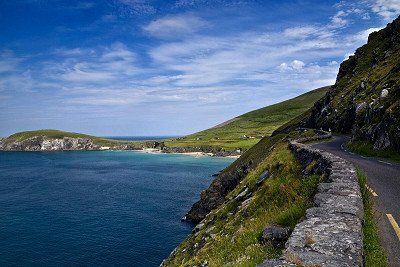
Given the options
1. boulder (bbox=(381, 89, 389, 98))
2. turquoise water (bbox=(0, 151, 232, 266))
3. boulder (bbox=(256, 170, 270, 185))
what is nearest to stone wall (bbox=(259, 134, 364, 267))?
boulder (bbox=(256, 170, 270, 185))

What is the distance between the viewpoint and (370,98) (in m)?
55.9

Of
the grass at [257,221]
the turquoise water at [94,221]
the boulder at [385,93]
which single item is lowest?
the turquoise water at [94,221]

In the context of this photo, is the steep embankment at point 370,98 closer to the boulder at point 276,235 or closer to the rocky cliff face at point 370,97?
the rocky cliff face at point 370,97

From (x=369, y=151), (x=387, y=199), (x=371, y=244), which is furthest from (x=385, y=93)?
(x=371, y=244)

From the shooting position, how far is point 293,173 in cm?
2786

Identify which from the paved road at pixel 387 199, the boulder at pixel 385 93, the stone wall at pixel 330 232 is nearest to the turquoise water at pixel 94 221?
the paved road at pixel 387 199

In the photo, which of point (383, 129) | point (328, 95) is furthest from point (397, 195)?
point (328, 95)

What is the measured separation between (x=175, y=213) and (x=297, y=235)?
6315 cm

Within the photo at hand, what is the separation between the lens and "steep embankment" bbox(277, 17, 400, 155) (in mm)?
40406

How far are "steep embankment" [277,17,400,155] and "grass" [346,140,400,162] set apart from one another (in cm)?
48

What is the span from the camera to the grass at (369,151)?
3597cm

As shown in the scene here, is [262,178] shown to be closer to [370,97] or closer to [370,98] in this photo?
[370,98]

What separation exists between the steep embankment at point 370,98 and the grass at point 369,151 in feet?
1.57

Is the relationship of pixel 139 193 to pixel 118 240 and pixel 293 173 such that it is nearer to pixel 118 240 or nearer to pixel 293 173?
pixel 118 240
